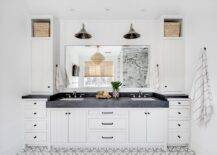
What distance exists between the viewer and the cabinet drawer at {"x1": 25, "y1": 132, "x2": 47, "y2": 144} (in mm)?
3385

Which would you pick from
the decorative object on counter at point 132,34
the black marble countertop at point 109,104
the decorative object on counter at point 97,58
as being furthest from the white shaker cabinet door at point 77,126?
the decorative object on counter at point 132,34

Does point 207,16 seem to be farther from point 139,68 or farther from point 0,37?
point 0,37

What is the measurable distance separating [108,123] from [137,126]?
1.66 feet

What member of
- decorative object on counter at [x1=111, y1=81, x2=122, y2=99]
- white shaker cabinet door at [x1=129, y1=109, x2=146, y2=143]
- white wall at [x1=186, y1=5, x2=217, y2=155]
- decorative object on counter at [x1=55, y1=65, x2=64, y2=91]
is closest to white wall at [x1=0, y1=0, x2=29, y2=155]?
decorative object on counter at [x1=55, y1=65, x2=64, y2=91]

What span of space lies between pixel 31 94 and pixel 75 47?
1.27 metres

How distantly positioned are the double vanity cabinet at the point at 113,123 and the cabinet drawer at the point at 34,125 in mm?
70

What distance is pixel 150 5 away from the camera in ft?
10.9

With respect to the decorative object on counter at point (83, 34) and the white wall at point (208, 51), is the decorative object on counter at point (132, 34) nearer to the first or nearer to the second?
the decorative object on counter at point (83, 34)

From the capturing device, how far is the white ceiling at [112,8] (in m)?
3.22

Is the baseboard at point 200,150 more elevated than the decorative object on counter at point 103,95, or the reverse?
the decorative object on counter at point 103,95

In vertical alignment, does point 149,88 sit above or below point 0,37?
below

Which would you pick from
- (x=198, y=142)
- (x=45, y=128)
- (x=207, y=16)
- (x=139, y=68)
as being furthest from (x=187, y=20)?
(x=45, y=128)

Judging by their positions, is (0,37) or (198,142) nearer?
(0,37)

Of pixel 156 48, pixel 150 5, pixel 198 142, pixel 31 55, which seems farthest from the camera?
pixel 156 48
